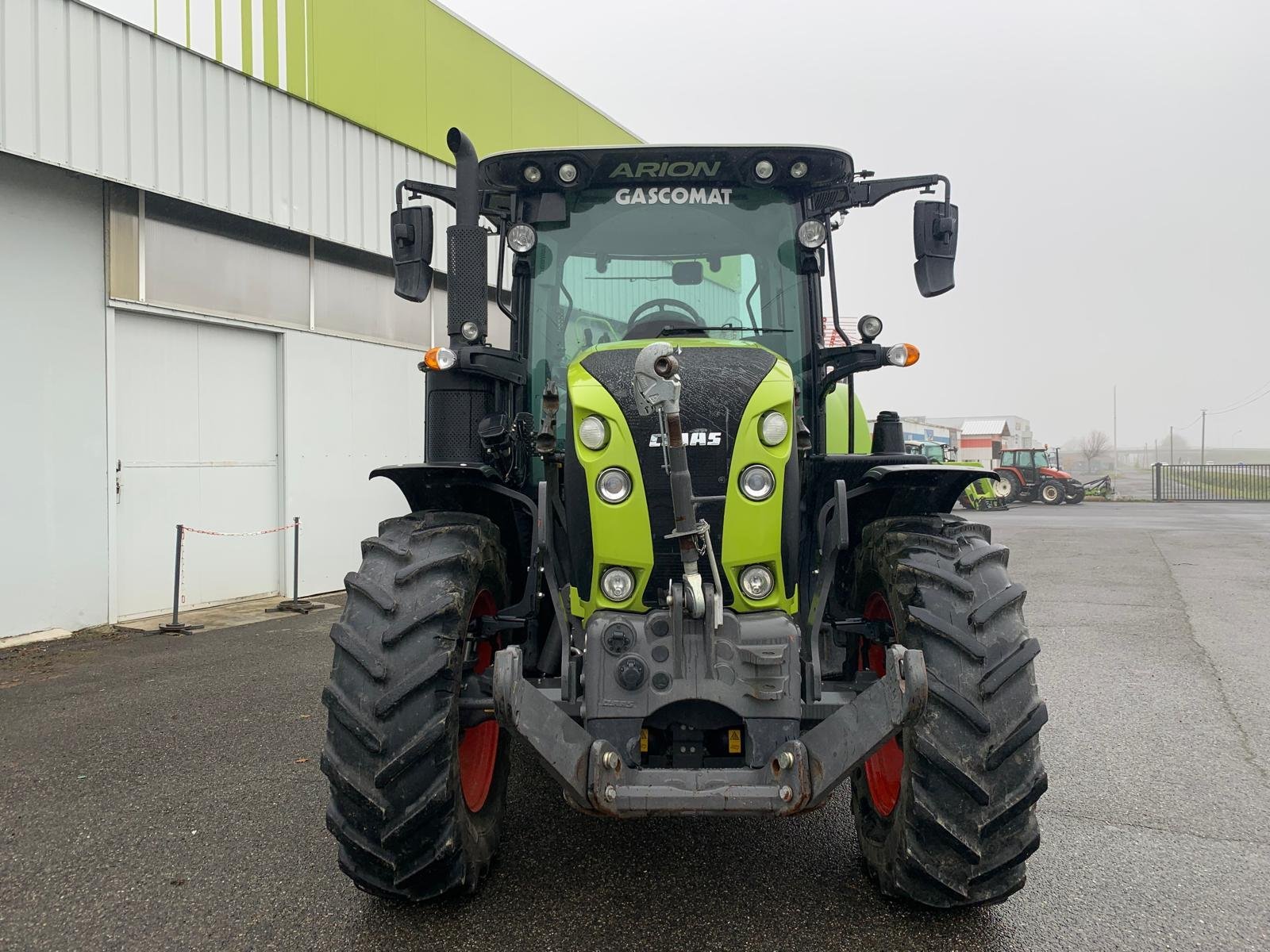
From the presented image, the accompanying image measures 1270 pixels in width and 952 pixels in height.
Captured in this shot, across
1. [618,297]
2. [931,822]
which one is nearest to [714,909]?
[931,822]

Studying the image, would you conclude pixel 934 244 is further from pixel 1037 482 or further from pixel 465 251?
pixel 1037 482

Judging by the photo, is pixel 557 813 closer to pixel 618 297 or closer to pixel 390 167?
pixel 618 297

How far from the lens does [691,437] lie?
267 centimetres

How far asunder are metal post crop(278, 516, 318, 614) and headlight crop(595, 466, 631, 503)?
702 cm

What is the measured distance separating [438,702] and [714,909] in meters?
1.10

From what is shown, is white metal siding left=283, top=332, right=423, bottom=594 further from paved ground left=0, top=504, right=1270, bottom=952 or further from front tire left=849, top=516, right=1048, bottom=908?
front tire left=849, top=516, right=1048, bottom=908

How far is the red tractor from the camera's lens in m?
32.0

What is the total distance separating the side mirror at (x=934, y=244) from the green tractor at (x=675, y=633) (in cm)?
3

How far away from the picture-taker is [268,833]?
345cm

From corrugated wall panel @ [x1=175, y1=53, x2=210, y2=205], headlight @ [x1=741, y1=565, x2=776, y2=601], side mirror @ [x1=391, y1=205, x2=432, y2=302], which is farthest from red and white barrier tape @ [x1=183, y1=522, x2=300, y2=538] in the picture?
headlight @ [x1=741, y1=565, x2=776, y2=601]

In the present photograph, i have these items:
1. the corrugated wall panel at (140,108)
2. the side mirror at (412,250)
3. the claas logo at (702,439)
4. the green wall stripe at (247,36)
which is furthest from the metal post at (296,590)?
the claas logo at (702,439)

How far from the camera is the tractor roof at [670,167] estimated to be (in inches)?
135

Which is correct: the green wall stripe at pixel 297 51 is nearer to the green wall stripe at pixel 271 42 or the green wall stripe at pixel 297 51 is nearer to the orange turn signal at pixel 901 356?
the green wall stripe at pixel 271 42

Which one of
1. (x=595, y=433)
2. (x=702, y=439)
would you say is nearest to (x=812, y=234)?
(x=702, y=439)
